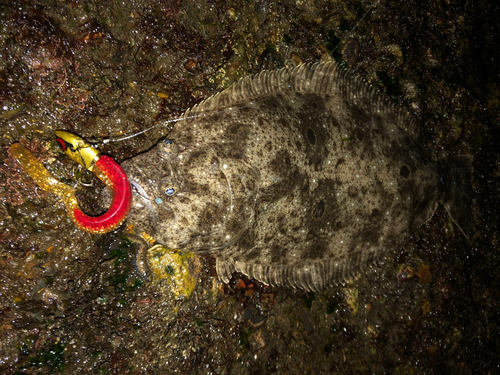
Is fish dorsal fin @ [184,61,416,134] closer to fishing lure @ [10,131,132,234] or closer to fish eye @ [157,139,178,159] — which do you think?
fish eye @ [157,139,178,159]

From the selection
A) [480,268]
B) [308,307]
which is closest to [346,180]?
[308,307]

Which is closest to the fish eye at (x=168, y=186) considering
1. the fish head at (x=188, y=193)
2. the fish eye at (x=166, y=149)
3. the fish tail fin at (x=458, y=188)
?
the fish head at (x=188, y=193)

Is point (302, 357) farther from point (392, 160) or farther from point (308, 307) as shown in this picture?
point (392, 160)

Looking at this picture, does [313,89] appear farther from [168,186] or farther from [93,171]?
[93,171]

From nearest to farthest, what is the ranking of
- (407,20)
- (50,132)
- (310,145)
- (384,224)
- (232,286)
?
(50,132) < (310,145) < (232,286) < (384,224) < (407,20)

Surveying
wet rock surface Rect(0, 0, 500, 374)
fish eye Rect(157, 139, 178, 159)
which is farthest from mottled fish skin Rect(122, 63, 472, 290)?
wet rock surface Rect(0, 0, 500, 374)

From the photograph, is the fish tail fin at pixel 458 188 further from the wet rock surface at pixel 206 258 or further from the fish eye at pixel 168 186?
the fish eye at pixel 168 186
